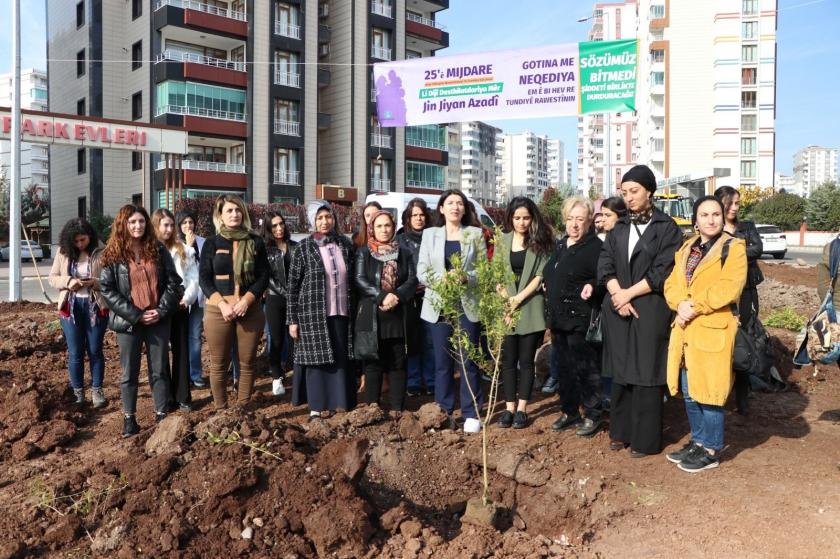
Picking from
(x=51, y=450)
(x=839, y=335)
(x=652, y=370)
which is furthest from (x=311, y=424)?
(x=839, y=335)

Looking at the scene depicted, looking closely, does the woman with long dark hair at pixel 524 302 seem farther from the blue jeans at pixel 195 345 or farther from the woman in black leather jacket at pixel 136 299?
the blue jeans at pixel 195 345

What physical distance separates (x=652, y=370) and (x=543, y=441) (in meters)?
0.97

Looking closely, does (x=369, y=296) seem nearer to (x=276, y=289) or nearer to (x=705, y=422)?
(x=276, y=289)

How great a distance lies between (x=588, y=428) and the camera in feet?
16.1

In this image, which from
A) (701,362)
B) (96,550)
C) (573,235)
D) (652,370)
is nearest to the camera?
(96,550)

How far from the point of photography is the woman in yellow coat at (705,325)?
398cm

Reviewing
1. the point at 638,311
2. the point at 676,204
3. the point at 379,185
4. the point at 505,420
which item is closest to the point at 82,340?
the point at 505,420

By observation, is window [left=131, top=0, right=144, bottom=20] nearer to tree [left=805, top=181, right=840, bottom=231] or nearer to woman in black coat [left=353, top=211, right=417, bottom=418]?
woman in black coat [left=353, top=211, right=417, bottom=418]

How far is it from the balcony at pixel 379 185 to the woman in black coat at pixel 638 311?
1475 inches

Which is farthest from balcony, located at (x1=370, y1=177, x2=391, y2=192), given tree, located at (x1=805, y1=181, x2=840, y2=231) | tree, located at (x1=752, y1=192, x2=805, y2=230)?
tree, located at (x1=805, y1=181, x2=840, y2=231)

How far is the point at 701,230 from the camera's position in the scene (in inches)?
163

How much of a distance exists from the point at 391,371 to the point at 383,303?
2.08 ft

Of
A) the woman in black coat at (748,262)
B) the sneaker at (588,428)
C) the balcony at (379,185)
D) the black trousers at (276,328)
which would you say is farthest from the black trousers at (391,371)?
the balcony at (379,185)

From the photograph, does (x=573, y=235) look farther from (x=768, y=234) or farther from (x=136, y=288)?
(x=768, y=234)
